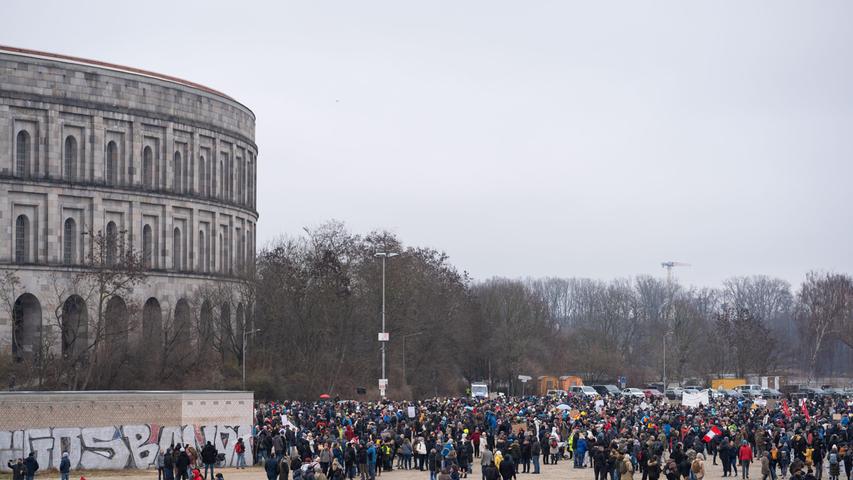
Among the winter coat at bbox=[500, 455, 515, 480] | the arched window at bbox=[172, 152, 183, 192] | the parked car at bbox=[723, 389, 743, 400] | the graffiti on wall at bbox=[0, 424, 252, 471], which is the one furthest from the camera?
the parked car at bbox=[723, 389, 743, 400]

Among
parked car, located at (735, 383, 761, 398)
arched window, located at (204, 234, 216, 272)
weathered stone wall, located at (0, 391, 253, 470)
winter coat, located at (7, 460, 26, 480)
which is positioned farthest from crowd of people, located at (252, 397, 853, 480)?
parked car, located at (735, 383, 761, 398)

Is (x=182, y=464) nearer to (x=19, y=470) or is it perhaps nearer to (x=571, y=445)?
(x=19, y=470)

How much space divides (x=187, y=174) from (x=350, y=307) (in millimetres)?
13265

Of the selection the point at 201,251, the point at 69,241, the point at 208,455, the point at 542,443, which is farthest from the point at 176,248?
the point at 208,455

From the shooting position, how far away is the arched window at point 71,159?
7431cm

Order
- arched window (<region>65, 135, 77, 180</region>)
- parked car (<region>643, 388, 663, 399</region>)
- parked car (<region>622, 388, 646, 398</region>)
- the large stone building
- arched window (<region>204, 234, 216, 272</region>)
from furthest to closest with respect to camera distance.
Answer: parked car (<region>622, 388, 646, 398</region>)
arched window (<region>204, 234, 216, 272</region>)
parked car (<region>643, 388, 663, 399</region>)
arched window (<region>65, 135, 77, 180</region>)
the large stone building

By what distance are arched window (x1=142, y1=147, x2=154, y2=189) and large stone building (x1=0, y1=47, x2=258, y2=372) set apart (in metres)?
0.08

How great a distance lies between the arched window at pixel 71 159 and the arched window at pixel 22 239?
3.64 m

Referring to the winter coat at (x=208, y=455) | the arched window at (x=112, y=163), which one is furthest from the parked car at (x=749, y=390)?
the winter coat at (x=208, y=455)

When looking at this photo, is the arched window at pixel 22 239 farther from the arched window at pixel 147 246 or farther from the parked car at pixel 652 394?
the parked car at pixel 652 394

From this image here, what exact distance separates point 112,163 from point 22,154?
18.7ft

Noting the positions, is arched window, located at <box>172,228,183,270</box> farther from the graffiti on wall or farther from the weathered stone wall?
the graffiti on wall

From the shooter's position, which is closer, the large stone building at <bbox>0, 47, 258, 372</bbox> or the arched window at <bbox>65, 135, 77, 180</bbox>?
the large stone building at <bbox>0, 47, 258, 372</bbox>

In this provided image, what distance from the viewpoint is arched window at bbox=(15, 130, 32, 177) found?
237ft
